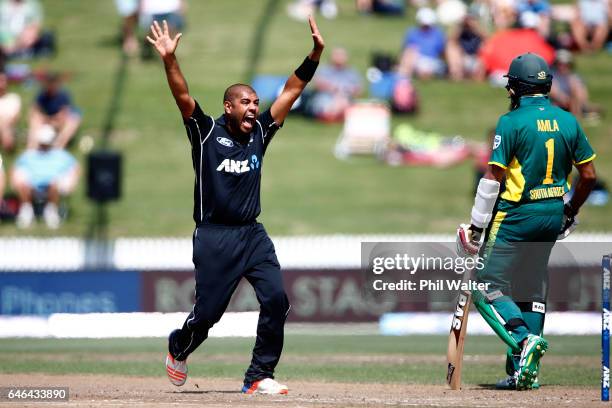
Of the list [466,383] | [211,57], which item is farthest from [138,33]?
[466,383]

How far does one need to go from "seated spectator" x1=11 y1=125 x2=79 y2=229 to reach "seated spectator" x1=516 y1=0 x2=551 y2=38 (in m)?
10.4

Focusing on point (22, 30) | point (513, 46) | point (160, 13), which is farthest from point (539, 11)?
point (22, 30)

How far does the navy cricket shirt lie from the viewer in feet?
30.6

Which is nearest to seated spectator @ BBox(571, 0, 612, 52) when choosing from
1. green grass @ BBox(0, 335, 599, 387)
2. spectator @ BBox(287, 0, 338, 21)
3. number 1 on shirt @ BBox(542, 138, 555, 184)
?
spectator @ BBox(287, 0, 338, 21)

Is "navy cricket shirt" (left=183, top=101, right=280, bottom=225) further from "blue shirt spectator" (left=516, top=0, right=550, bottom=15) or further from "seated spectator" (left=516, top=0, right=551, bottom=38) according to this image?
"blue shirt spectator" (left=516, top=0, right=550, bottom=15)

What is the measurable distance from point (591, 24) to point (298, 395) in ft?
66.6

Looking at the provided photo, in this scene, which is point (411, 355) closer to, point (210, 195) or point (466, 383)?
point (466, 383)

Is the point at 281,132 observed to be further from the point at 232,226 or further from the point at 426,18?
the point at 232,226

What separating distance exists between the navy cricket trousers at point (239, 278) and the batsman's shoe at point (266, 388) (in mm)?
49

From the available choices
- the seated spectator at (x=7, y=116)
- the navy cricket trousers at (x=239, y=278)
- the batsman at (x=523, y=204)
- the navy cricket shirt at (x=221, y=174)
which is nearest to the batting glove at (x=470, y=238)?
the batsman at (x=523, y=204)

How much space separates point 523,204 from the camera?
9586 mm

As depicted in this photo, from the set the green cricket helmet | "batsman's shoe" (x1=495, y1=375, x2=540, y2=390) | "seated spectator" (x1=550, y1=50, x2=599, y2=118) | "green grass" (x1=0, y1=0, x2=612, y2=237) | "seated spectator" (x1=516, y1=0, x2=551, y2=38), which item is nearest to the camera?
the green cricket helmet

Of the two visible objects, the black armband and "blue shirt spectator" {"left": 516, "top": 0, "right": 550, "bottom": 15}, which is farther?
"blue shirt spectator" {"left": 516, "top": 0, "right": 550, "bottom": 15}

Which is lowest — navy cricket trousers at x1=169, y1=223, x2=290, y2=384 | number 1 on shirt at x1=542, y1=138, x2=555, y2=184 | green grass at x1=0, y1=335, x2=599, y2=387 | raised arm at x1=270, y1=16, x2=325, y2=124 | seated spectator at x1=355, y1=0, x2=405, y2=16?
green grass at x1=0, y1=335, x2=599, y2=387
